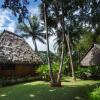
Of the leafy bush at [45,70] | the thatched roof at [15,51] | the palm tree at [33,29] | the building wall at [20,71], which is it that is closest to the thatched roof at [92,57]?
the leafy bush at [45,70]

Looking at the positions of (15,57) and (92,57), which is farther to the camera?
(92,57)

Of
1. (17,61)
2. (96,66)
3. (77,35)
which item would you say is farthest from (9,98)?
(77,35)

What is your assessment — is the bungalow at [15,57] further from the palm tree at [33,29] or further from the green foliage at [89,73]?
the palm tree at [33,29]

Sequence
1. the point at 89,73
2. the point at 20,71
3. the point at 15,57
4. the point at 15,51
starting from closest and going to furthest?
the point at 15,57 < the point at 15,51 < the point at 20,71 < the point at 89,73

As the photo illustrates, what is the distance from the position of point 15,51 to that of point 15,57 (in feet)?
4.64

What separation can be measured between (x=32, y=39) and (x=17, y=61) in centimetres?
3029

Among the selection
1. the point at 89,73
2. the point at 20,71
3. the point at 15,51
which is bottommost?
the point at 89,73

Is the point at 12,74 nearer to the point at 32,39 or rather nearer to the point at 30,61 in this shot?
the point at 30,61

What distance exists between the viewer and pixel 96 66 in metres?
34.4

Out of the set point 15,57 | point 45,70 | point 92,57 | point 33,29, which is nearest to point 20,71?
point 15,57

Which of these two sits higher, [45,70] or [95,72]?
[45,70]

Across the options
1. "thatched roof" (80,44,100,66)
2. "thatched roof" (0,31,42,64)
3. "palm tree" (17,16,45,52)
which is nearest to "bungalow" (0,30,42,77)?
"thatched roof" (0,31,42,64)

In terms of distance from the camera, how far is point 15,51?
30.4 meters

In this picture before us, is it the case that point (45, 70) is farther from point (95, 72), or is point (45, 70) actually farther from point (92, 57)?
point (92, 57)
